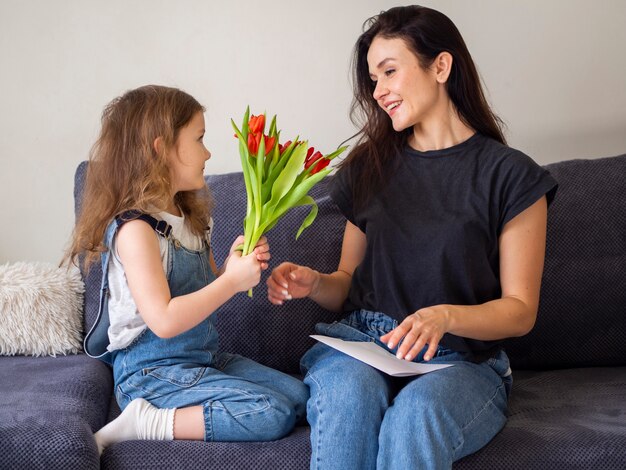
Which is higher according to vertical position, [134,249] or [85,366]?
[134,249]

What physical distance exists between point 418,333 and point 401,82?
66cm

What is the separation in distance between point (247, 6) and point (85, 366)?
1257 mm

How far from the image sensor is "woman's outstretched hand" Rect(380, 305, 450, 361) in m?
1.57

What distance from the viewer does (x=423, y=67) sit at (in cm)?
198

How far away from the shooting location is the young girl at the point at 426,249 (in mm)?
1656

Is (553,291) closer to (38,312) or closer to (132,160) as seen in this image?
(132,160)

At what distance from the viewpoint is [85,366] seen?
6.97 ft

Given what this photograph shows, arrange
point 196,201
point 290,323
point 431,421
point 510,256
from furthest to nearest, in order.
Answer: point 290,323, point 196,201, point 510,256, point 431,421

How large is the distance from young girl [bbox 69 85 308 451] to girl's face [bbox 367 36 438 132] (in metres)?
0.44

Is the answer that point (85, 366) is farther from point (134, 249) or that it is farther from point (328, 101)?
point (328, 101)

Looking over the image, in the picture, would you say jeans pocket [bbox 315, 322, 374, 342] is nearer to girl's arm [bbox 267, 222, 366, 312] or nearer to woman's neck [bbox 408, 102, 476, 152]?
girl's arm [bbox 267, 222, 366, 312]

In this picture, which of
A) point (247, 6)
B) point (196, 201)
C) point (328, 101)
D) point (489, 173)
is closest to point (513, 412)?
point (489, 173)

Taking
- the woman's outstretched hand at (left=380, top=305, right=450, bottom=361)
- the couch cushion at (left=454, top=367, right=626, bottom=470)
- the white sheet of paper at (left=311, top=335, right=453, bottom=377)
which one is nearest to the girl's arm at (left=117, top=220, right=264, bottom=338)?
the white sheet of paper at (left=311, top=335, right=453, bottom=377)

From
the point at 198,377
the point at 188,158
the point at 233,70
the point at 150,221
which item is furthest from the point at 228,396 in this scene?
the point at 233,70
